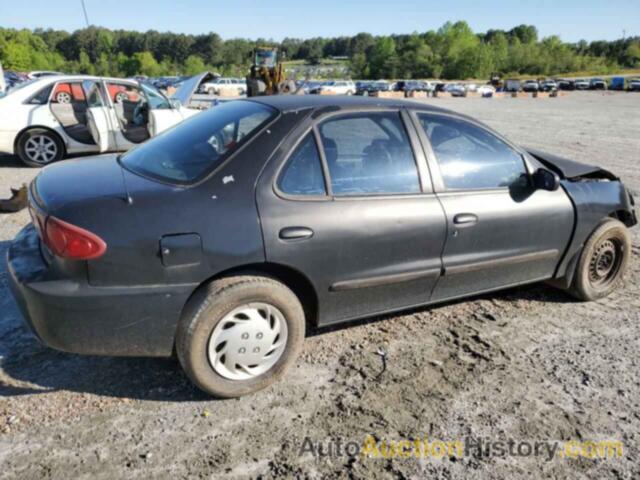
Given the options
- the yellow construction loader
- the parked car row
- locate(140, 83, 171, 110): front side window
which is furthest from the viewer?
the parked car row

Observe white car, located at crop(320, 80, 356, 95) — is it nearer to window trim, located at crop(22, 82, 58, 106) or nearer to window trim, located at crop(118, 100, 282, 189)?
window trim, located at crop(22, 82, 58, 106)

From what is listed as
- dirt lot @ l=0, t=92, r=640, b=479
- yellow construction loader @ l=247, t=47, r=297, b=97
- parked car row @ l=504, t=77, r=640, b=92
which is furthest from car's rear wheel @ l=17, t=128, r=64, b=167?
parked car row @ l=504, t=77, r=640, b=92

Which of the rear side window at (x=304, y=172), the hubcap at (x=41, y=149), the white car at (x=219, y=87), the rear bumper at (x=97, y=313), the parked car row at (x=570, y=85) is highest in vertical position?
the rear side window at (x=304, y=172)

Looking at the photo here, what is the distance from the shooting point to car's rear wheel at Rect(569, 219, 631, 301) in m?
3.99

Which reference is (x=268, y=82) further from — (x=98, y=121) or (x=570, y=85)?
(x=570, y=85)

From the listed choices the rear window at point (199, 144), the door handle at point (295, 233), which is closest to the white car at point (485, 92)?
the rear window at point (199, 144)

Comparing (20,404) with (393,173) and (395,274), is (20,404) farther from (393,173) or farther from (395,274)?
(393,173)

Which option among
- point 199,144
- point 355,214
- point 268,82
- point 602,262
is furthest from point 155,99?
point 268,82

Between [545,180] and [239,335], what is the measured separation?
234 cm

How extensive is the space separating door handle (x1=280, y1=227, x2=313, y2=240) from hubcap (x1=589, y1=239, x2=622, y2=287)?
2573 mm

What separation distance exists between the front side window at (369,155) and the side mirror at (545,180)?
974 millimetres

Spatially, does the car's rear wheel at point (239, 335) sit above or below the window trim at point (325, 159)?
below

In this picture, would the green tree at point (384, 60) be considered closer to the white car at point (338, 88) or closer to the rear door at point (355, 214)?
the white car at point (338, 88)

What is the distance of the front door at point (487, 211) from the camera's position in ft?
10.9
